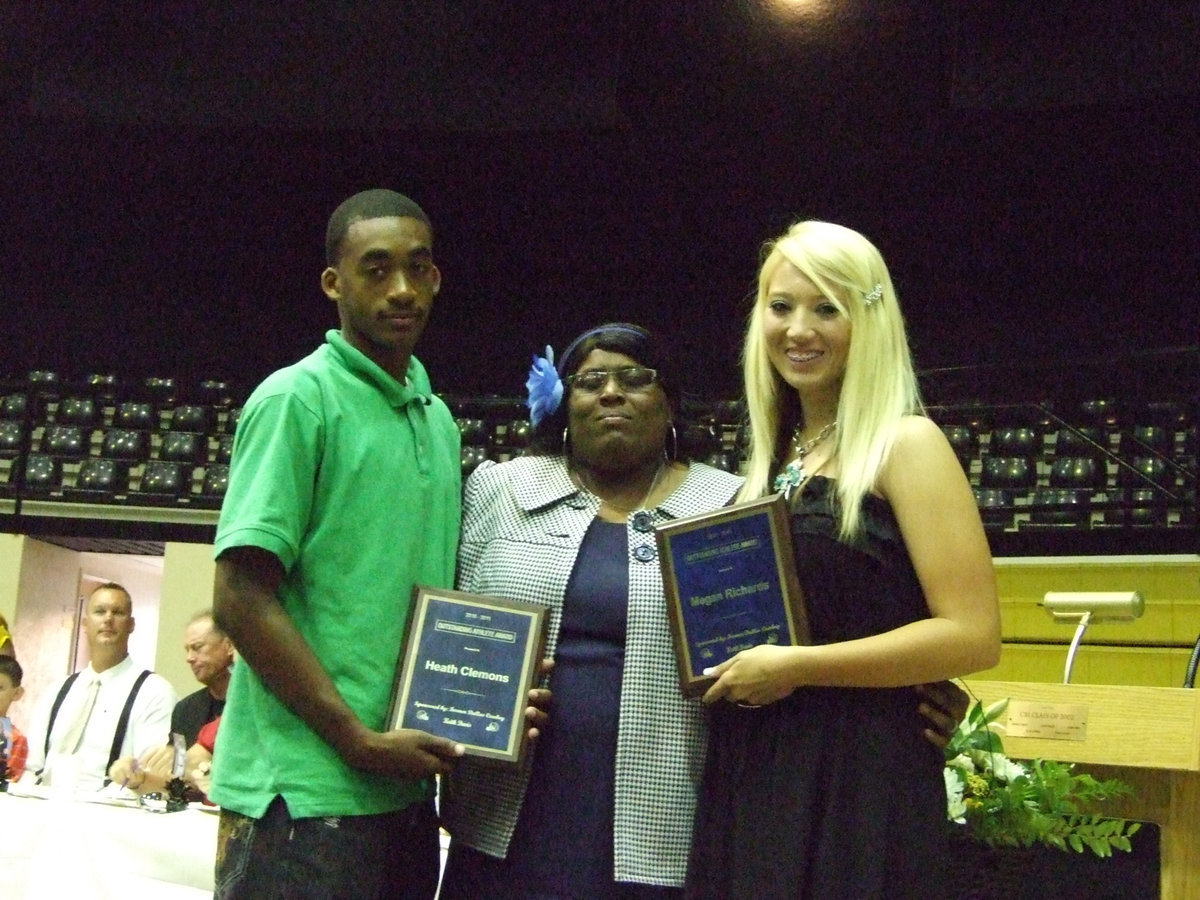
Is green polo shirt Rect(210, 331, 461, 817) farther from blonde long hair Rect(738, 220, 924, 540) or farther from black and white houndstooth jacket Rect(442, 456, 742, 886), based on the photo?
blonde long hair Rect(738, 220, 924, 540)

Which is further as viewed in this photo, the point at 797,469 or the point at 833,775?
the point at 797,469

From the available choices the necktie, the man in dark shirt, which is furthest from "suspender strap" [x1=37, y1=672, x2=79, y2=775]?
the man in dark shirt

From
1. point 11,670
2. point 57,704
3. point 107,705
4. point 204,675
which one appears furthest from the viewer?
point 11,670

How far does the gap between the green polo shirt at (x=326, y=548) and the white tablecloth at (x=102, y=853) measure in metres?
1.58

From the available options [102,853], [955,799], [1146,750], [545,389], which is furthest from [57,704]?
[1146,750]

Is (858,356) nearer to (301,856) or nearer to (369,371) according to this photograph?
(369,371)

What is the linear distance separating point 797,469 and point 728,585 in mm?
248

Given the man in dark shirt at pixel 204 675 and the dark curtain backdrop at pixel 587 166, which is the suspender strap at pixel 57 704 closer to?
the man in dark shirt at pixel 204 675

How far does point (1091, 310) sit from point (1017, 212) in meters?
0.94

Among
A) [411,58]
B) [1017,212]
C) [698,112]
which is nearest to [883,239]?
[1017,212]

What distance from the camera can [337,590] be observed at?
213 cm

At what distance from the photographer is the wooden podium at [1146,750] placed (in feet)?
8.23

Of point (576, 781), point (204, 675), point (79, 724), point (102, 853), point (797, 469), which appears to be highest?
point (797, 469)

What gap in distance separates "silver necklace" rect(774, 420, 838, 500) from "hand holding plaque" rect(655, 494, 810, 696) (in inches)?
4.5
